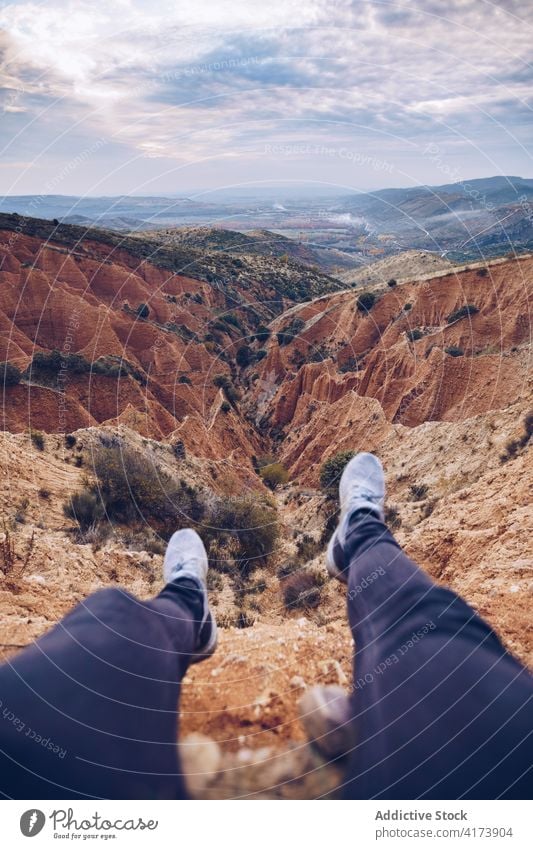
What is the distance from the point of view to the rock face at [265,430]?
18.6 ft

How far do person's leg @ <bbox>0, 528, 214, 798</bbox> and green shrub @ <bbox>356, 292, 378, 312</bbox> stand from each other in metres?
38.6

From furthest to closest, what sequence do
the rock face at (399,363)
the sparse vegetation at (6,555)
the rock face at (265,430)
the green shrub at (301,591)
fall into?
the rock face at (399,363), the green shrub at (301,591), the sparse vegetation at (6,555), the rock face at (265,430)

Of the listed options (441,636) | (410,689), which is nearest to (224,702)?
(410,689)

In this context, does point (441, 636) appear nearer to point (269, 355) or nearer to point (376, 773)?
point (376, 773)

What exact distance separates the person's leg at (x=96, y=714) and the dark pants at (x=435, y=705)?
6.85ft

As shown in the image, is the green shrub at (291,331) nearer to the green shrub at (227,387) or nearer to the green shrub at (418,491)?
the green shrub at (227,387)

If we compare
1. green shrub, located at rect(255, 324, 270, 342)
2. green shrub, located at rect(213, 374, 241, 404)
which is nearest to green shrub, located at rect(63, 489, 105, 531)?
green shrub, located at rect(213, 374, 241, 404)

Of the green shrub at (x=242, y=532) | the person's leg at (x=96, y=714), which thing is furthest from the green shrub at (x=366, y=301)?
the person's leg at (x=96, y=714)

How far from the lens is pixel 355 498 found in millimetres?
7316

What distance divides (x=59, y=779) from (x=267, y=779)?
2109 mm

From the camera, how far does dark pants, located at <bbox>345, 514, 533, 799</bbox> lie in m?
4.18

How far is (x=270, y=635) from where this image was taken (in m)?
6.75

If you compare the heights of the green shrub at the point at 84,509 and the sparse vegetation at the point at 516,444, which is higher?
the sparse vegetation at the point at 516,444

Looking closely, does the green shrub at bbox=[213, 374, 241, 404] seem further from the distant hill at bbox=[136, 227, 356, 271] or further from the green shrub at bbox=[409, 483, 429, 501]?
the distant hill at bbox=[136, 227, 356, 271]
